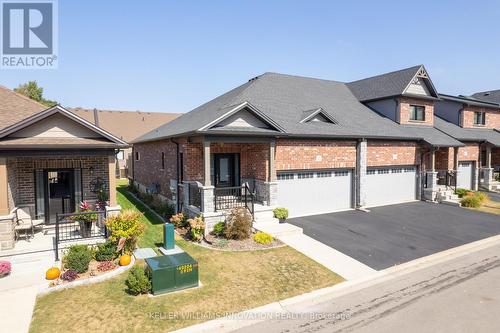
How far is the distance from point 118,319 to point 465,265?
11143 mm

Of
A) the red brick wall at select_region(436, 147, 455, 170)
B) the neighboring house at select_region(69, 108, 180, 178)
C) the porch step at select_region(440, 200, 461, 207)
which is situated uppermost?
the neighboring house at select_region(69, 108, 180, 178)

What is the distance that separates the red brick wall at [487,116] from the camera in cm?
2831

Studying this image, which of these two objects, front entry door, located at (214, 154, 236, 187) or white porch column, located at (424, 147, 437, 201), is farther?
white porch column, located at (424, 147, 437, 201)

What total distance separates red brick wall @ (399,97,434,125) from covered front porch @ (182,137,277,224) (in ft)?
42.6

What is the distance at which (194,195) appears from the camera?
1482 centimetres

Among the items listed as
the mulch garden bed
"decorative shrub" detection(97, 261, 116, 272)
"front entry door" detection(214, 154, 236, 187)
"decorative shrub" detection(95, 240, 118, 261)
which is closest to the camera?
"decorative shrub" detection(97, 261, 116, 272)

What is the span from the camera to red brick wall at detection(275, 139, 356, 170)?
53.5 feet

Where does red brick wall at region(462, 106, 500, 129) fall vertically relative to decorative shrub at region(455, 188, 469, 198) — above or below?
above

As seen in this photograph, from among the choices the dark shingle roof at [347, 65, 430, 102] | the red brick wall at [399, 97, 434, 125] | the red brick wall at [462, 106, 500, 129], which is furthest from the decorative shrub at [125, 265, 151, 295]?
the red brick wall at [462, 106, 500, 129]

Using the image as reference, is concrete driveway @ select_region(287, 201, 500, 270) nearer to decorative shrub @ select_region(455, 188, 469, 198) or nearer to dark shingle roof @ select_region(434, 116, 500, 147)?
decorative shrub @ select_region(455, 188, 469, 198)

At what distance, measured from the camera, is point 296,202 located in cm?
1714

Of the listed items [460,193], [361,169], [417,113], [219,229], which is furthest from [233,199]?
[417,113]

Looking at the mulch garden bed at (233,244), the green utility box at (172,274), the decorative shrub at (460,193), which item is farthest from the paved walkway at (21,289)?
the decorative shrub at (460,193)

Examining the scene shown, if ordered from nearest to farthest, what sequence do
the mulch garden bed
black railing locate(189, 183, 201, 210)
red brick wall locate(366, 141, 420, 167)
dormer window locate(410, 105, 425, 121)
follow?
the mulch garden bed, black railing locate(189, 183, 201, 210), red brick wall locate(366, 141, 420, 167), dormer window locate(410, 105, 425, 121)
